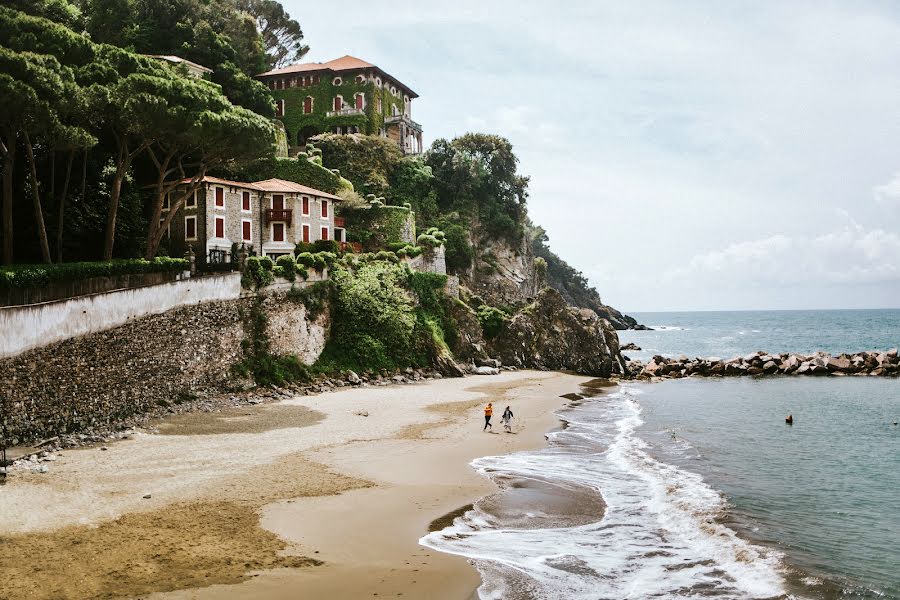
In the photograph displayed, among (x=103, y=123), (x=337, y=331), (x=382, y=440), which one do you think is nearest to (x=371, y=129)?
(x=337, y=331)

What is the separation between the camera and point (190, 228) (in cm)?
4403

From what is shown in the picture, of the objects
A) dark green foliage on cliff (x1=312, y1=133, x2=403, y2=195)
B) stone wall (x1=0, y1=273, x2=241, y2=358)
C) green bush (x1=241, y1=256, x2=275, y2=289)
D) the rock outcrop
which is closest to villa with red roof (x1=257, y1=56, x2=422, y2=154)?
dark green foliage on cliff (x1=312, y1=133, x2=403, y2=195)

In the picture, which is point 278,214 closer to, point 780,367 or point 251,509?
point 251,509

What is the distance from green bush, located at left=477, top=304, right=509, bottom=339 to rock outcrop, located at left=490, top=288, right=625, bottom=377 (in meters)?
0.42

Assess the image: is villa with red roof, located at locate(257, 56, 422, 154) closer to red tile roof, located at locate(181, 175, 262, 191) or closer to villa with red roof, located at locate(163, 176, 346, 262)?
villa with red roof, located at locate(163, 176, 346, 262)

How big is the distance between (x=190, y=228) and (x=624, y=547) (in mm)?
36611

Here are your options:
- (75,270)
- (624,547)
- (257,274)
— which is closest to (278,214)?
(257,274)

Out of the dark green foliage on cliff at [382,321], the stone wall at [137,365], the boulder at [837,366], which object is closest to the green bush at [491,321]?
the dark green foliage on cliff at [382,321]

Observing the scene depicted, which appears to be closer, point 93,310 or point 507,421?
point 93,310

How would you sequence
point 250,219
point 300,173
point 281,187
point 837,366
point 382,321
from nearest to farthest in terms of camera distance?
1. point 382,321
2. point 250,219
3. point 281,187
4. point 300,173
5. point 837,366

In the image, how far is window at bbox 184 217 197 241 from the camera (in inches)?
1727

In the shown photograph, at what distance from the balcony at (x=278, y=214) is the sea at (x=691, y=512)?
24.9 m

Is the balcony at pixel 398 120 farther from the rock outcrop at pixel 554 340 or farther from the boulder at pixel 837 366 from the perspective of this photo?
the boulder at pixel 837 366

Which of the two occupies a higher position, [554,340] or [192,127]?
[192,127]
